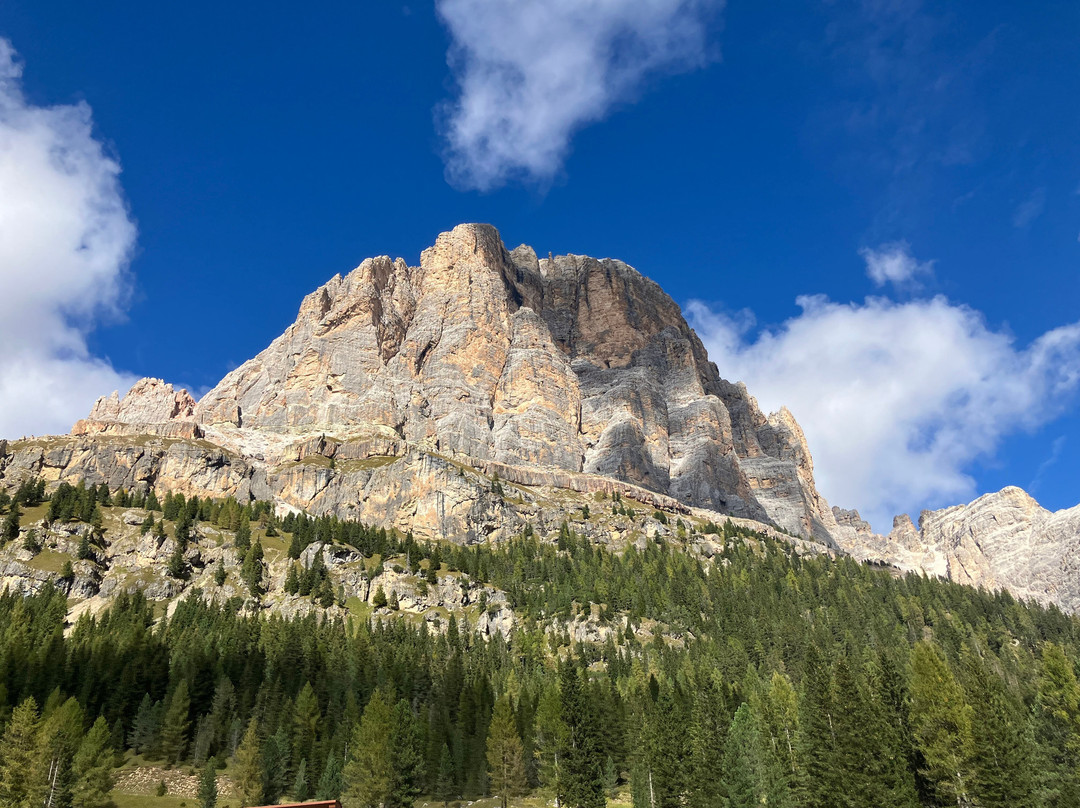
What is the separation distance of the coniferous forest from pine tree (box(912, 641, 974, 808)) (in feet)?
0.64

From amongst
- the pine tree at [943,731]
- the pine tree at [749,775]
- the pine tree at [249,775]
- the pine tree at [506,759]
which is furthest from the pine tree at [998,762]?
the pine tree at [249,775]

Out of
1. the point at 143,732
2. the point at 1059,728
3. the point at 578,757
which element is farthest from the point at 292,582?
the point at 1059,728

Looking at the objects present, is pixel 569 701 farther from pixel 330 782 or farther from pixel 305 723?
pixel 305 723

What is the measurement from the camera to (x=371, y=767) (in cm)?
6625

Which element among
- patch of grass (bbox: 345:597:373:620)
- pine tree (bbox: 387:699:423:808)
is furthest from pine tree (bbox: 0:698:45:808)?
patch of grass (bbox: 345:597:373:620)

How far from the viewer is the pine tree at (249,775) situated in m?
67.1

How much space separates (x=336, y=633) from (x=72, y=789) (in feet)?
190

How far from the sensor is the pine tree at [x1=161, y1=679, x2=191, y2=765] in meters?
81.8

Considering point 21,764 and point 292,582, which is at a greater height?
point 292,582

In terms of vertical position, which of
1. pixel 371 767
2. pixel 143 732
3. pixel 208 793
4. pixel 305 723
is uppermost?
pixel 305 723

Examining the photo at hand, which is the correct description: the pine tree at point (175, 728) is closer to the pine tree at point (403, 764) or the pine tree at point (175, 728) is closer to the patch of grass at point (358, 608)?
the pine tree at point (403, 764)

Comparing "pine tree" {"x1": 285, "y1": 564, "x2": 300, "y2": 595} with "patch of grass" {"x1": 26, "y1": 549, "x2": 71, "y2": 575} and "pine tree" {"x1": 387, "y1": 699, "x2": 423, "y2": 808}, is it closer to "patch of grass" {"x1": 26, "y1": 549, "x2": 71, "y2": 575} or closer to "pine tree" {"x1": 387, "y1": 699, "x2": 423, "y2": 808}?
"patch of grass" {"x1": 26, "y1": 549, "x2": 71, "y2": 575}

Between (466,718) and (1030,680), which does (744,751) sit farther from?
(1030,680)

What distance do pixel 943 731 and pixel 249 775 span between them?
62.2m
